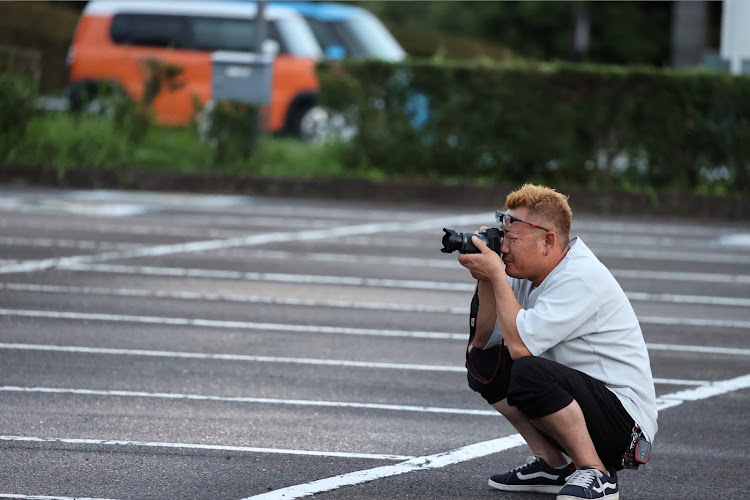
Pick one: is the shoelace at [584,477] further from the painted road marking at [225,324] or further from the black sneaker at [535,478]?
the painted road marking at [225,324]

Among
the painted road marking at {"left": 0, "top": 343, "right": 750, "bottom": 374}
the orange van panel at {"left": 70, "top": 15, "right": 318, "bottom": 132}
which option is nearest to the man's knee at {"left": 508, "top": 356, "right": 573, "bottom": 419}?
the painted road marking at {"left": 0, "top": 343, "right": 750, "bottom": 374}

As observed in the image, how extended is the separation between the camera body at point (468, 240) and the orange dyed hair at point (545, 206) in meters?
0.15

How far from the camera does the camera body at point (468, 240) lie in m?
5.16

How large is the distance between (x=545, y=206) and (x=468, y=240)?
1.17 feet

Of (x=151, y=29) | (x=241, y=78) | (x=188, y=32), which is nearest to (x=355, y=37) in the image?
(x=188, y=32)

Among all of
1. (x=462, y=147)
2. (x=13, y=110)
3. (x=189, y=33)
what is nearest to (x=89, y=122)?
(x=13, y=110)

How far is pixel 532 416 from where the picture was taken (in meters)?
5.20

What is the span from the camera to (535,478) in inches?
219

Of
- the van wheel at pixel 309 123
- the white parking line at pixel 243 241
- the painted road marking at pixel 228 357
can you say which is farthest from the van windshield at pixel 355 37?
the painted road marking at pixel 228 357

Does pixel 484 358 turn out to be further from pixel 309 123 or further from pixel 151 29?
pixel 151 29

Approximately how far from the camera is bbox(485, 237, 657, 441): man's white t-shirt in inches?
204

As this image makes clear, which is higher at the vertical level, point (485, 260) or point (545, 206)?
point (545, 206)

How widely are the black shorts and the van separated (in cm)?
1756

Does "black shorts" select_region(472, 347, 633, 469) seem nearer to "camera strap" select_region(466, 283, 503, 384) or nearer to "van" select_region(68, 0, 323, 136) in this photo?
"camera strap" select_region(466, 283, 503, 384)
